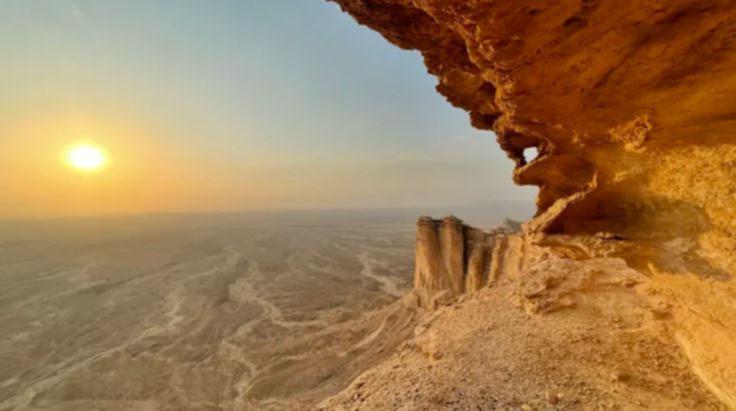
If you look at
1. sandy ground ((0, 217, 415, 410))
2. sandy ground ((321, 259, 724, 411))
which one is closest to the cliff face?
sandy ground ((321, 259, 724, 411))

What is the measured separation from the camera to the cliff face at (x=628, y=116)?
271 centimetres

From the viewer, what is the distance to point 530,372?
5.49 metres

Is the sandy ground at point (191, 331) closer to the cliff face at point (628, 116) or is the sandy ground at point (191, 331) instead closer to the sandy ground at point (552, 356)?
the sandy ground at point (552, 356)

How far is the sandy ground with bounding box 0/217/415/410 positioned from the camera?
54.2ft

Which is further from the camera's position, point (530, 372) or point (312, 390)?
point (312, 390)

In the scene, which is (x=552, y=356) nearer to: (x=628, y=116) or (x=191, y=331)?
(x=628, y=116)

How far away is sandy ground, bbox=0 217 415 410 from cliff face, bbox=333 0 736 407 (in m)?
14.6

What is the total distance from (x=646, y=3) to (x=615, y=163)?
2342mm

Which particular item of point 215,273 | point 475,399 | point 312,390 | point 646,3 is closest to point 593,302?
point 475,399

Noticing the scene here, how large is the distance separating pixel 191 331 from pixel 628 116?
27552 millimetres

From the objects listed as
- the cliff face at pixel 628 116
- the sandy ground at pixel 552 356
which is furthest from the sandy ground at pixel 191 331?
the cliff face at pixel 628 116

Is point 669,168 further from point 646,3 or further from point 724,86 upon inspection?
point 646,3

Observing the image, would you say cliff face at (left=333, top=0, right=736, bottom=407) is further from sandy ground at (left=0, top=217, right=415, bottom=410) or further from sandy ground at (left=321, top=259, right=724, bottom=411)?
sandy ground at (left=0, top=217, right=415, bottom=410)

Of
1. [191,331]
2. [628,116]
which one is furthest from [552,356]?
[191,331]
